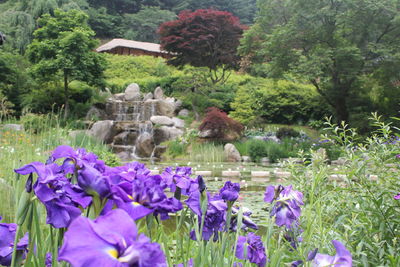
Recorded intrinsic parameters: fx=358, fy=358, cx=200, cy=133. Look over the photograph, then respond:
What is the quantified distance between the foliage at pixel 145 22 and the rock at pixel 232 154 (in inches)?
798

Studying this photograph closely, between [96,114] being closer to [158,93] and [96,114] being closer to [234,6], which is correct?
[158,93]

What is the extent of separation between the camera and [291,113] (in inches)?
519

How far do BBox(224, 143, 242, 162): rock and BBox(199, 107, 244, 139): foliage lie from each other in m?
0.73

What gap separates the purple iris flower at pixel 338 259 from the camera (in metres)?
0.58

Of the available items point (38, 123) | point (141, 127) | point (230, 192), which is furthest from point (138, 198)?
point (141, 127)

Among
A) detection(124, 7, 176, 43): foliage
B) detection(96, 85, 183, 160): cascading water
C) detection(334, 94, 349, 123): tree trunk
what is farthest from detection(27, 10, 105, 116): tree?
detection(124, 7, 176, 43): foliage

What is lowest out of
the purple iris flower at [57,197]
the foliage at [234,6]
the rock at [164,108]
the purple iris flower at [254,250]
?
the rock at [164,108]

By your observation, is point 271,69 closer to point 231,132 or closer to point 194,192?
point 231,132

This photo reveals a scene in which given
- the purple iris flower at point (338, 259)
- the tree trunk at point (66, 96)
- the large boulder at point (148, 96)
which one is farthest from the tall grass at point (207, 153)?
the purple iris flower at point (338, 259)

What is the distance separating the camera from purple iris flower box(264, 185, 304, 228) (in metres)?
0.96

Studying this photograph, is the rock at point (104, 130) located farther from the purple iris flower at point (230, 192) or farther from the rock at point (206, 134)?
the purple iris flower at point (230, 192)

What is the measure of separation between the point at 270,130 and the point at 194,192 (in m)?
11.7

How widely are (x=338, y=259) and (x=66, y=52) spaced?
43.1 feet

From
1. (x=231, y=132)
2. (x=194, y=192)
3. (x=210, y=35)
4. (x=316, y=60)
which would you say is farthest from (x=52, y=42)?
(x=194, y=192)
